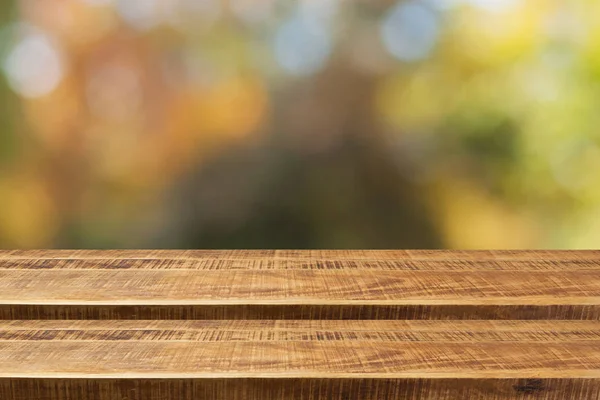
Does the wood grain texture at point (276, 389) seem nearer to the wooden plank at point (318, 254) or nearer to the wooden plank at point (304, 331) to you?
the wooden plank at point (304, 331)

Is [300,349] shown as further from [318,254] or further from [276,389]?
[318,254]

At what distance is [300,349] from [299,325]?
11 centimetres

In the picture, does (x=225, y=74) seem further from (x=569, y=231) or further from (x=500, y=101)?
(x=569, y=231)

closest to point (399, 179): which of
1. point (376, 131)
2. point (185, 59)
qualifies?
point (376, 131)

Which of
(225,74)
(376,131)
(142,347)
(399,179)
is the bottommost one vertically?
(142,347)

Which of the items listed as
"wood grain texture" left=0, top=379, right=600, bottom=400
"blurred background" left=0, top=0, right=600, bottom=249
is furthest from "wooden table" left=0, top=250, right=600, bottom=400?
"blurred background" left=0, top=0, right=600, bottom=249

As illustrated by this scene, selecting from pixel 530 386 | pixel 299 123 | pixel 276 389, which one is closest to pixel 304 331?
pixel 276 389

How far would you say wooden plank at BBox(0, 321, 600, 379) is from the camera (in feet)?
3.08

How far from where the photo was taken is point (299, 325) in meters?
1.12

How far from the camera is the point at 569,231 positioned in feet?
5.52

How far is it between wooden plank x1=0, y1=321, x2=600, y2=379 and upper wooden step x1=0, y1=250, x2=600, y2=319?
3 cm

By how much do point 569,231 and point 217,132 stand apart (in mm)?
796

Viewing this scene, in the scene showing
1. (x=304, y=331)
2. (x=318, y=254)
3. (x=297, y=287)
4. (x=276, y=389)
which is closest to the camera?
(x=276, y=389)

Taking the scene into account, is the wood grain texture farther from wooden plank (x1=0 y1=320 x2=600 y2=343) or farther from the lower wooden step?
wooden plank (x1=0 y1=320 x2=600 y2=343)
